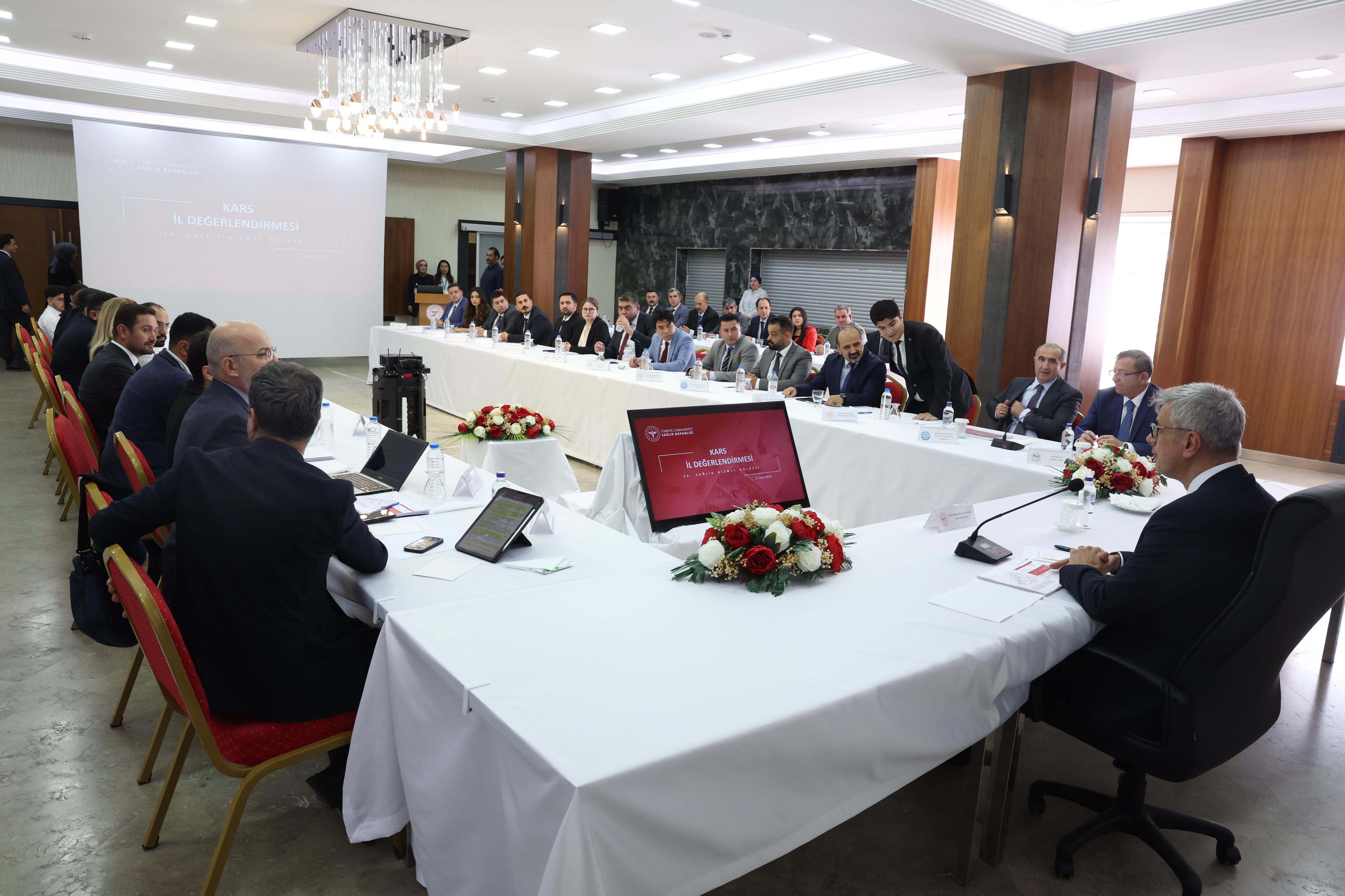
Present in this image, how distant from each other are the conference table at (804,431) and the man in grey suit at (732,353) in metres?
0.46

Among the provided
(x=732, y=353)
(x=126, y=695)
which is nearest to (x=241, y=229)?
(x=732, y=353)

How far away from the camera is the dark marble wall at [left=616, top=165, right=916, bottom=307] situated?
473 inches

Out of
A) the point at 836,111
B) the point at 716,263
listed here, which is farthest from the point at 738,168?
the point at 836,111

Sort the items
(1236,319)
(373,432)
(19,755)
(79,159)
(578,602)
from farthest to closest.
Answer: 1. (79,159)
2. (1236,319)
3. (373,432)
4. (19,755)
5. (578,602)

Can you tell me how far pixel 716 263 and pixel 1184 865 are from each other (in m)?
13.6

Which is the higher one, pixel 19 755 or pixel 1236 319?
pixel 1236 319

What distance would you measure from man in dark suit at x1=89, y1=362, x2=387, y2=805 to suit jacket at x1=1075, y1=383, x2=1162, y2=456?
11.9 ft

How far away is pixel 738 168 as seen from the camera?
1259 cm

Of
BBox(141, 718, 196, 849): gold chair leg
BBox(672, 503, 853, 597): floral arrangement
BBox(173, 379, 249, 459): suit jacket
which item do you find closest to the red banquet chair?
BBox(141, 718, 196, 849): gold chair leg

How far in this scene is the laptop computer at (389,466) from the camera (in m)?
3.03

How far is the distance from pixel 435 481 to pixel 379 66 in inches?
224

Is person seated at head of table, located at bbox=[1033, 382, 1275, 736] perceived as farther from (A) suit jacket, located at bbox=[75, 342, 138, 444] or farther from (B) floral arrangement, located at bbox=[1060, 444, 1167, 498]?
(A) suit jacket, located at bbox=[75, 342, 138, 444]

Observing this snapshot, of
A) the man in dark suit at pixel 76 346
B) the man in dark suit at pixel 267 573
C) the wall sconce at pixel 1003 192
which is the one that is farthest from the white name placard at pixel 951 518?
the man in dark suit at pixel 76 346

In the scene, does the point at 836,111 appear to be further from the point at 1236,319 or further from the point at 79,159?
the point at 79,159
